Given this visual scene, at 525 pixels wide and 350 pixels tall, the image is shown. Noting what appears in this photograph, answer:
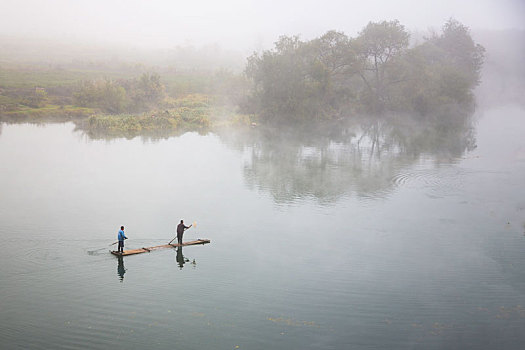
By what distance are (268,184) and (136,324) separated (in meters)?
22.5

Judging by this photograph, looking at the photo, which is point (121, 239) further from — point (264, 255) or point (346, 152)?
point (346, 152)

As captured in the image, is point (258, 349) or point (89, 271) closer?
point (258, 349)

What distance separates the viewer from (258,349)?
15812 millimetres

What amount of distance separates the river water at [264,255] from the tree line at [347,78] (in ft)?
100

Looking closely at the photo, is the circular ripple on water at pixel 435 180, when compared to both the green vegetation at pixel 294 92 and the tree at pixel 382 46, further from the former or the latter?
the tree at pixel 382 46

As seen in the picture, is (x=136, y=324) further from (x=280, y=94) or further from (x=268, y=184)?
(x=280, y=94)

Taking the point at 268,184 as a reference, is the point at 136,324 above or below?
below

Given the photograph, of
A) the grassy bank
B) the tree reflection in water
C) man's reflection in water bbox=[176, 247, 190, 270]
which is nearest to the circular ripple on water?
the tree reflection in water

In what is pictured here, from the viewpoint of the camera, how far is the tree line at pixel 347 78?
76.0 meters

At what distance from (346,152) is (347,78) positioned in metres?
31.7

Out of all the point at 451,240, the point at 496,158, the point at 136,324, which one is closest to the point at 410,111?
the point at 496,158

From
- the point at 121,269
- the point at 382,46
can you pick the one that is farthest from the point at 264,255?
the point at 382,46

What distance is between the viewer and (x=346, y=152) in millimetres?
54688

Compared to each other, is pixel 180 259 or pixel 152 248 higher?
pixel 152 248
